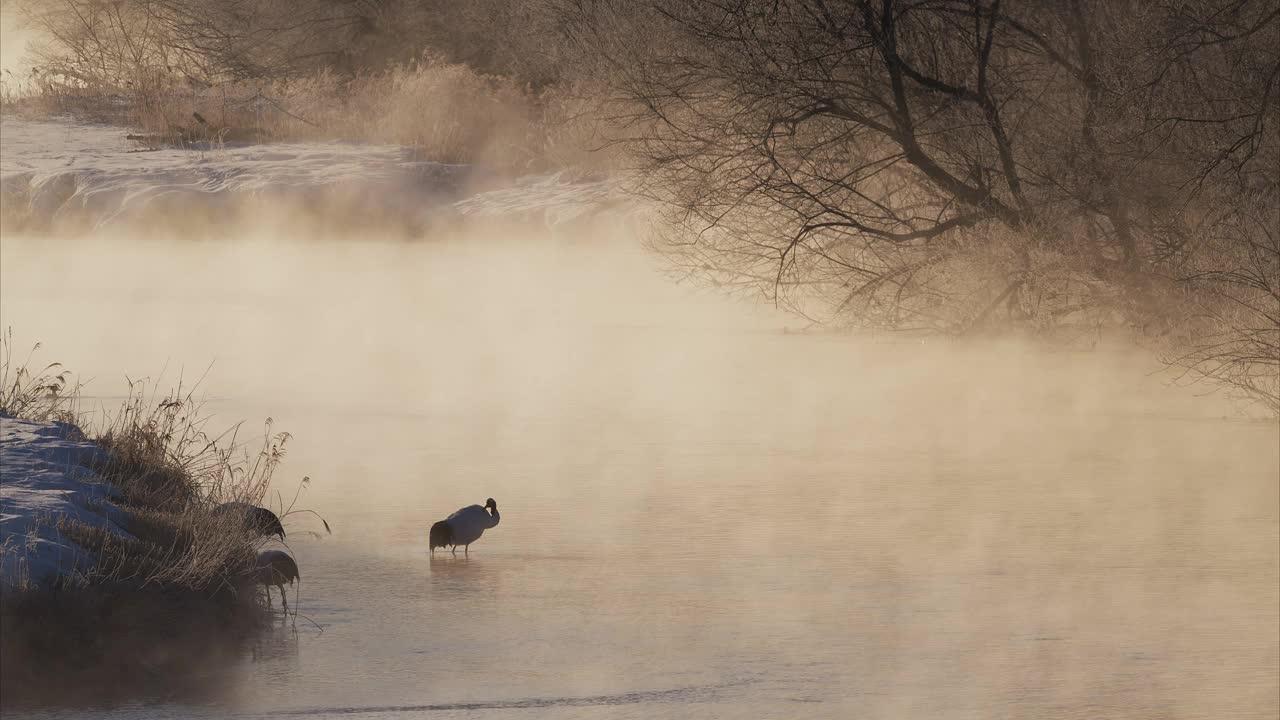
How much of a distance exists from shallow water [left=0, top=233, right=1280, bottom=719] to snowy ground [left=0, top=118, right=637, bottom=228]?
7.83 metres

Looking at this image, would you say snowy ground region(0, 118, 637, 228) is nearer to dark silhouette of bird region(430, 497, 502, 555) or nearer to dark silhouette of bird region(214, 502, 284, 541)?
dark silhouette of bird region(430, 497, 502, 555)

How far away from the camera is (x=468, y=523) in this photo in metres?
9.39

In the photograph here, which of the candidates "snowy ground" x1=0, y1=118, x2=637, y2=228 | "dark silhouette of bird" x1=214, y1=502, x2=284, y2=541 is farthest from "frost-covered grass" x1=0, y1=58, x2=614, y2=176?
"dark silhouette of bird" x1=214, y1=502, x2=284, y2=541

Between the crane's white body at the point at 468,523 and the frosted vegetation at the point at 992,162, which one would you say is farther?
the frosted vegetation at the point at 992,162

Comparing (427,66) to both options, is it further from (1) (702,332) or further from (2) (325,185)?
(1) (702,332)

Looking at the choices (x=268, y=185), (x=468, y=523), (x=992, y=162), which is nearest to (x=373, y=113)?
(x=268, y=185)

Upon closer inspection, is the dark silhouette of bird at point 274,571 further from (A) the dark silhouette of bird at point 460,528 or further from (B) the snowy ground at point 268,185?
(B) the snowy ground at point 268,185

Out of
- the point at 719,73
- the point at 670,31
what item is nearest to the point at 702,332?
the point at 670,31

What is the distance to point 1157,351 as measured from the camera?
1727cm

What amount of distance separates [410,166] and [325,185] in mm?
1321

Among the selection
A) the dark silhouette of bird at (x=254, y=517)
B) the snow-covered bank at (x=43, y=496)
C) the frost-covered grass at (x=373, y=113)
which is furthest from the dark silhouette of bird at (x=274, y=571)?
the frost-covered grass at (x=373, y=113)

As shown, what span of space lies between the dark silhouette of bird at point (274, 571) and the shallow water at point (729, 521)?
14 centimetres

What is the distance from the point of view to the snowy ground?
28734 mm

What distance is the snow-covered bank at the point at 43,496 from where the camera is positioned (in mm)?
7520
